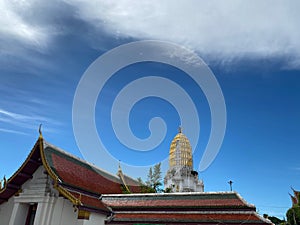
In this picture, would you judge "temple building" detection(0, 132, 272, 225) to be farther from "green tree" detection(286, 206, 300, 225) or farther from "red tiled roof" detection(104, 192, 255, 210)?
"green tree" detection(286, 206, 300, 225)

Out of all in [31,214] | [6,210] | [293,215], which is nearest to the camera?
[31,214]

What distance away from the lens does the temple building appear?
49.6 ft

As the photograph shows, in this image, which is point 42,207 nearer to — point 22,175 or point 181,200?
point 22,175

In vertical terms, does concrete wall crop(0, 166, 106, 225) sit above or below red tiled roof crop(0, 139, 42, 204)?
below

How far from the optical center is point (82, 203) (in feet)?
49.8

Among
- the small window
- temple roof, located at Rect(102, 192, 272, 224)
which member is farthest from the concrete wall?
temple roof, located at Rect(102, 192, 272, 224)

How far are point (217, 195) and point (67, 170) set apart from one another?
1035 centimetres

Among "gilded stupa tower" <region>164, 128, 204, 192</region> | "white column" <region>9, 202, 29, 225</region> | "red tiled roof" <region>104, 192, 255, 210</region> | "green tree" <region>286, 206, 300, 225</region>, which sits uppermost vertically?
"gilded stupa tower" <region>164, 128, 204, 192</region>

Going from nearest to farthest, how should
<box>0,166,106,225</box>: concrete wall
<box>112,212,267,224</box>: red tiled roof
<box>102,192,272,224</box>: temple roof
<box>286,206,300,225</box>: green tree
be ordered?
<box>112,212,267,224</box>: red tiled roof
<box>102,192,272,224</box>: temple roof
<box>0,166,106,225</box>: concrete wall
<box>286,206,300,225</box>: green tree

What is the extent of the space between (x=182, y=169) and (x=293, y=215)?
112 feet

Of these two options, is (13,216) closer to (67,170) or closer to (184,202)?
(67,170)

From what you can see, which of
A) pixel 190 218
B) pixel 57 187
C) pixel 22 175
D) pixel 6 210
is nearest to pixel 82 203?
pixel 57 187

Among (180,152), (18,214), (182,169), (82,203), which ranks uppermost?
(180,152)

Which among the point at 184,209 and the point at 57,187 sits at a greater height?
the point at 57,187
